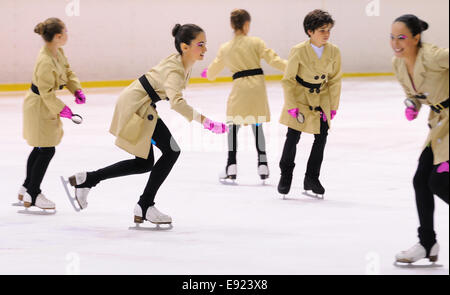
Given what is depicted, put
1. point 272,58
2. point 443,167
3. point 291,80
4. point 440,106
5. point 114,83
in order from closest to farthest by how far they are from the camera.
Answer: point 443,167 → point 440,106 → point 291,80 → point 272,58 → point 114,83

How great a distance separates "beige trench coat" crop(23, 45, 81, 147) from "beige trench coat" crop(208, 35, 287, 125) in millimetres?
1568

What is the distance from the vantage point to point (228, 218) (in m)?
4.88

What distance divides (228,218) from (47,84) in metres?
1.38

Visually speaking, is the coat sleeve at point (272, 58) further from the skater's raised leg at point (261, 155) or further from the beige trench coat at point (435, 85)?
the beige trench coat at point (435, 85)

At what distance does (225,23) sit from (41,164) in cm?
1285

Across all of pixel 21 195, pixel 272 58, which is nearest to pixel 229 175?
pixel 272 58

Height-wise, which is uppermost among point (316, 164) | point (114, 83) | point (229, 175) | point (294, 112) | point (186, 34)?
point (186, 34)

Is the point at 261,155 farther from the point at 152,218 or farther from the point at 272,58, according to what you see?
the point at 152,218

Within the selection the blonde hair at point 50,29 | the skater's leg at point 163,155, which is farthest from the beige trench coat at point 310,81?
the blonde hair at point 50,29

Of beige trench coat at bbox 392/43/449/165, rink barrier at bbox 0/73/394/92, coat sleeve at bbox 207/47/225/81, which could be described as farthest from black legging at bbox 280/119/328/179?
rink barrier at bbox 0/73/394/92

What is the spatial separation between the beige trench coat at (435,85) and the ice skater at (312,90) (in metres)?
1.86

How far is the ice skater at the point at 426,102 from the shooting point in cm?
335
